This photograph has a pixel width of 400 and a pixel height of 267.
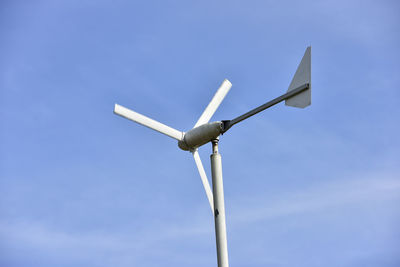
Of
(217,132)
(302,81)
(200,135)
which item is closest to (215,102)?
(200,135)

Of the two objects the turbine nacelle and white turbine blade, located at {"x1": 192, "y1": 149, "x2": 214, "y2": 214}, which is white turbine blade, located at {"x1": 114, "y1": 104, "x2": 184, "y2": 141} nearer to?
the turbine nacelle

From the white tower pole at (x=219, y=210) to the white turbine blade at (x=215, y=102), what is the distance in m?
2.98

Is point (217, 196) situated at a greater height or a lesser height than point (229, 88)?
lesser

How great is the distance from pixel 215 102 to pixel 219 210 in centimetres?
534

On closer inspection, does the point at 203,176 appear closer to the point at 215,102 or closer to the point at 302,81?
the point at 215,102

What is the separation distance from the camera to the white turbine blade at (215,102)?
19859 mm

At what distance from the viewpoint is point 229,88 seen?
21.2m

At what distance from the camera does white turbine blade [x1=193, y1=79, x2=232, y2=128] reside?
19.9 m

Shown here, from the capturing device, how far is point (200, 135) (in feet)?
58.7

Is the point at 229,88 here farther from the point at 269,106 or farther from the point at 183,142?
the point at 269,106

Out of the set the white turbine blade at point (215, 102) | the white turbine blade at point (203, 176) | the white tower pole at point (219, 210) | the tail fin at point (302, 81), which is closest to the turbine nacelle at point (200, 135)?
the white turbine blade at point (203, 176)

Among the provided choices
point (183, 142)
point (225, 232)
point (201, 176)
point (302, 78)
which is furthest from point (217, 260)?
point (302, 78)

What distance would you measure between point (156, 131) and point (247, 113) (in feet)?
12.8

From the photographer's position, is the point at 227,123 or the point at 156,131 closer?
the point at 227,123
